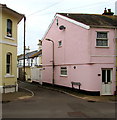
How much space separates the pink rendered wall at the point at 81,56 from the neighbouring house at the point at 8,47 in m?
5.00

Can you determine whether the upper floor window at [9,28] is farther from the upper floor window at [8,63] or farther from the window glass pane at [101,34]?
the window glass pane at [101,34]

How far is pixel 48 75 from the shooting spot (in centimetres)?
2302

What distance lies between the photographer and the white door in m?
14.6

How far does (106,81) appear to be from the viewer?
14734mm

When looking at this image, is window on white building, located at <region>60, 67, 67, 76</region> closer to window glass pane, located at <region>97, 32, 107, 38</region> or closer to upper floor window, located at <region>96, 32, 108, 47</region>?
upper floor window, located at <region>96, 32, 108, 47</region>

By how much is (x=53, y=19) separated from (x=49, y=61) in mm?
5051

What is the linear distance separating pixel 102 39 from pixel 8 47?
24.8 feet

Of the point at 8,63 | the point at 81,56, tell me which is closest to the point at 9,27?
the point at 8,63

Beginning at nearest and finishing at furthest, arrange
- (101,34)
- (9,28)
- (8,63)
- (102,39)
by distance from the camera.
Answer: (102,39) < (101,34) < (8,63) < (9,28)

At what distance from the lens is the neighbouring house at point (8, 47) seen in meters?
14.5

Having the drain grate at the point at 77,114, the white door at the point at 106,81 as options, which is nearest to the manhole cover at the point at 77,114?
the drain grate at the point at 77,114

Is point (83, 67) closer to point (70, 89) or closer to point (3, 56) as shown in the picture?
point (70, 89)

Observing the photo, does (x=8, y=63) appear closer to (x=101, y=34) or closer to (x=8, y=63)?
(x=8, y=63)

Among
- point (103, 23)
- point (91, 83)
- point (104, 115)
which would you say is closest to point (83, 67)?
point (91, 83)
